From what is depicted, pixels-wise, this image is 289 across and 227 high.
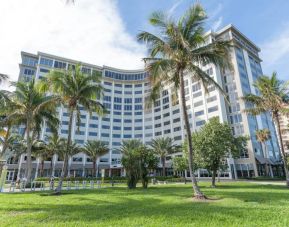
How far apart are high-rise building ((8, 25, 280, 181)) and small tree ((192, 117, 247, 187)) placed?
20457 millimetres

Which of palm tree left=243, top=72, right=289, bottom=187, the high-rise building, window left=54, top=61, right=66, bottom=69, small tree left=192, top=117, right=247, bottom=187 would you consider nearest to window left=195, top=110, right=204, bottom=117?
the high-rise building

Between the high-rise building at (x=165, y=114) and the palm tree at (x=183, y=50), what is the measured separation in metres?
29.7

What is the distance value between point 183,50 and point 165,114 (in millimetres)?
62686

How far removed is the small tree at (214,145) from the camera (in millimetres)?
23344

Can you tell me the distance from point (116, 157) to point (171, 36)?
65461 mm

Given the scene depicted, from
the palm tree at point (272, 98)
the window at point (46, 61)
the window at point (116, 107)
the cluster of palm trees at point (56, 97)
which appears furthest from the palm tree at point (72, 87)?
the window at point (116, 107)

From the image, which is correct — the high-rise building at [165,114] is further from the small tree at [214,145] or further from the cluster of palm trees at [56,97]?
the cluster of palm trees at [56,97]

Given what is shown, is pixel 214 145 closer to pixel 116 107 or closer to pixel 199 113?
pixel 199 113

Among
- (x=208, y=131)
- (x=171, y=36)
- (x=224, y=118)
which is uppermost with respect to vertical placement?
(x=224, y=118)

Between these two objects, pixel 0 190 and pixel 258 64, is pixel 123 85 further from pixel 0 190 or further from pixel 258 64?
pixel 0 190

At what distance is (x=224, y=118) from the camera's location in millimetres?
56812

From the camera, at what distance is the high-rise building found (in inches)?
2131

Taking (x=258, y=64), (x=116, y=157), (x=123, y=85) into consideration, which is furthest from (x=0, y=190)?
(x=258, y=64)

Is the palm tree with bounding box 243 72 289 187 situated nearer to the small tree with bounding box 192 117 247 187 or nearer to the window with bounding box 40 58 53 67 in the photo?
the small tree with bounding box 192 117 247 187
